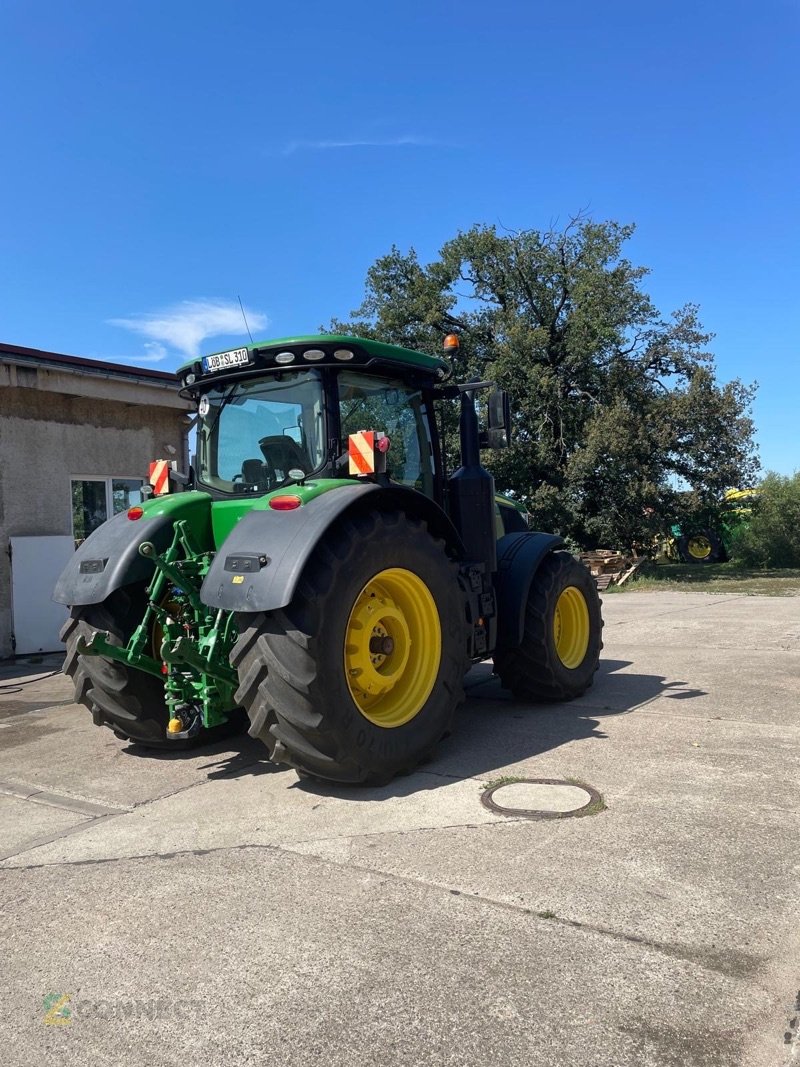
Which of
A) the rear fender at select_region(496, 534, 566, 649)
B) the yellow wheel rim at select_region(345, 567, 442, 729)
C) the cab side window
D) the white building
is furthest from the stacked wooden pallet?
the yellow wheel rim at select_region(345, 567, 442, 729)

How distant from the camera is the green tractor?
13.5 ft

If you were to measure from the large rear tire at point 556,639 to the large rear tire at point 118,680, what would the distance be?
2486mm

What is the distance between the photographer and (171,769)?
5.07 meters

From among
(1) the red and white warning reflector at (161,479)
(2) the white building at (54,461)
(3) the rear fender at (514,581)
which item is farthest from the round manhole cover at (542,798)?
(2) the white building at (54,461)

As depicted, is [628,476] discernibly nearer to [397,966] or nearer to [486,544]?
[486,544]

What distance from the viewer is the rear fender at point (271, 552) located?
3.98 metres

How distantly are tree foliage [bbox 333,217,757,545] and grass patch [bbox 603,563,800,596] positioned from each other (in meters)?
1.41

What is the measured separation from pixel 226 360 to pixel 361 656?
6.79 feet

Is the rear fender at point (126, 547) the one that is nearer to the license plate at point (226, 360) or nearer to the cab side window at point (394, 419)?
the license plate at point (226, 360)

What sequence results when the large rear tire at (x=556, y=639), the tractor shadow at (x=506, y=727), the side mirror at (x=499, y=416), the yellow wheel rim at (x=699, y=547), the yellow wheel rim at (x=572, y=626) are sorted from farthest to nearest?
the yellow wheel rim at (x=699, y=547) < the yellow wheel rim at (x=572, y=626) < the large rear tire at (x=556, y=639) < the side mirror at (x=499, y=416) < the tractor shadow at (x=506, y=727)

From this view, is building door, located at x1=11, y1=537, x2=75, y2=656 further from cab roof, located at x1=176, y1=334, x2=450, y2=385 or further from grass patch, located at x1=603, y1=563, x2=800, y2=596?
grass patch, located at x1=603, y1=563, x2=800, y2=596

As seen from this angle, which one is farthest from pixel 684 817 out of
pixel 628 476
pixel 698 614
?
pixel 628 476

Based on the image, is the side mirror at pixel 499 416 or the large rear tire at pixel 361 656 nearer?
the large rear tire at pixel 361 656

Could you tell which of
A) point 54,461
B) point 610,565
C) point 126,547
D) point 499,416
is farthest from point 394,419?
point 610,565
